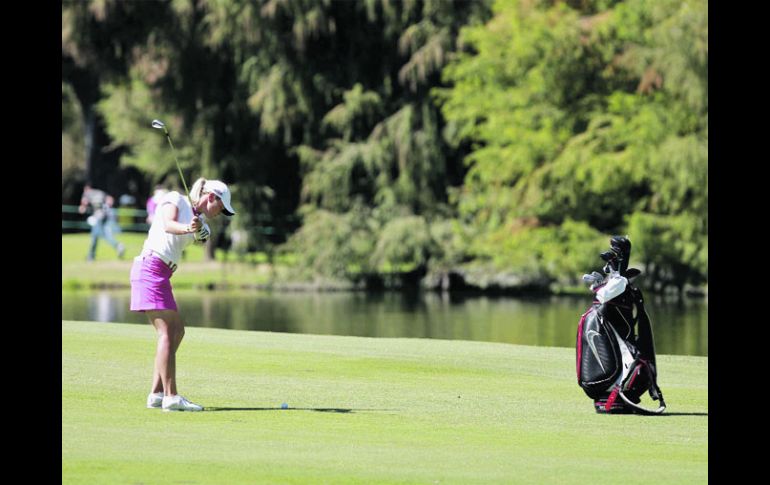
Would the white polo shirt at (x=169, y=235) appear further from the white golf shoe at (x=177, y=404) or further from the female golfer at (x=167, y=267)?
the white golf shoe at (x=177, y=404)

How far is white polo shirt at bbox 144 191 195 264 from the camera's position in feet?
40.9

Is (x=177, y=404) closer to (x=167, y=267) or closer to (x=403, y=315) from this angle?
(x=167, y=267)

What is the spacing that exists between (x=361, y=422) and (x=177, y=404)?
1.51 m

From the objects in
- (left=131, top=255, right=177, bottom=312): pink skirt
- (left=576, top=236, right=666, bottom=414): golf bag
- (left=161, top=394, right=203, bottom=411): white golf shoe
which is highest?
(left=131, top=255, right=177, bottom=312): pink skirt

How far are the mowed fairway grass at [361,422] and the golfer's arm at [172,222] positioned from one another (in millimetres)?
1472

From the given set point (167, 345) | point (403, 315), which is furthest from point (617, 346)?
point (403, 315)

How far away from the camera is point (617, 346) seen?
13734 millimetres

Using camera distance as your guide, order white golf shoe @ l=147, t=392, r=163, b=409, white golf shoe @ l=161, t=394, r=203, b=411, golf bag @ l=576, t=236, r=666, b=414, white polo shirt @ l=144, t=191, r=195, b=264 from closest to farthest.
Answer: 1. white polo shirt @ l=144, t=191, r=195, b=264
2. white golf shoe @ l=161, t=394, r=203, b=411
3. white golf shoe @ l=147, t=392, r=163, b=409
4. golf bag @ l=576, t=236, r=666, b=414

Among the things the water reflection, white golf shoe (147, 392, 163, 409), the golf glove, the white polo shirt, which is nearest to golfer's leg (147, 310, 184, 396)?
white golf shoe (147, 392, 163, 409)

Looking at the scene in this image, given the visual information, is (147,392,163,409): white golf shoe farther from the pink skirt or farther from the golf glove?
the golf glove

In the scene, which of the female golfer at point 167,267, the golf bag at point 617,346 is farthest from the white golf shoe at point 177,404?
the golf bag at point 617,346
